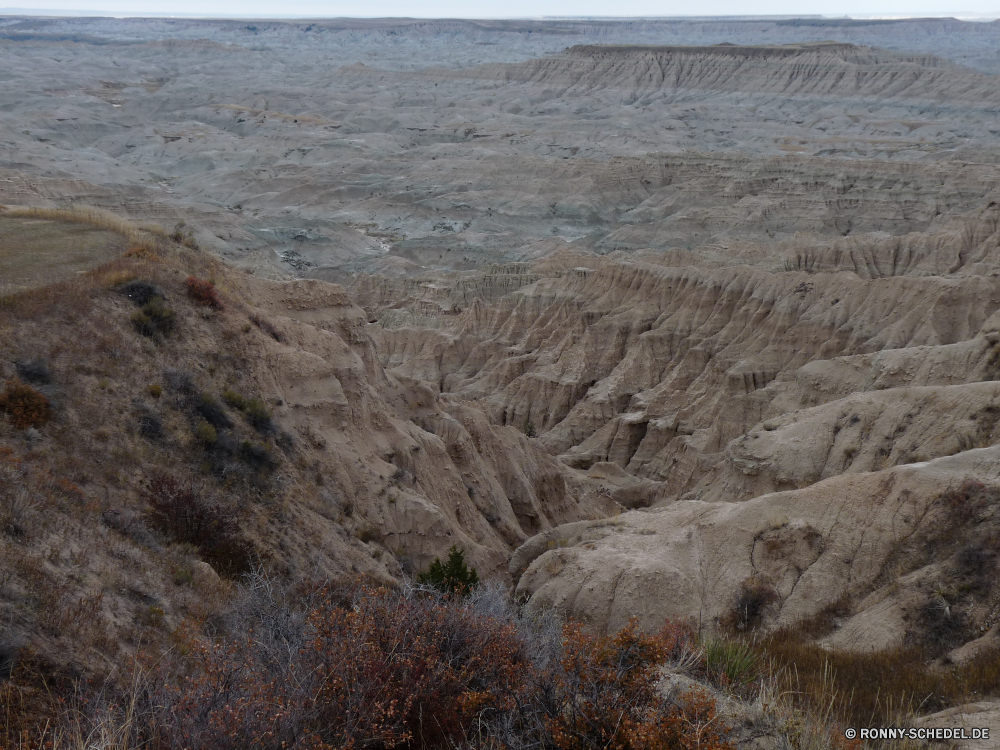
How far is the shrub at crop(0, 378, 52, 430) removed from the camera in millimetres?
13219

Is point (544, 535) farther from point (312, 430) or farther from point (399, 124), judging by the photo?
point (399, 124)

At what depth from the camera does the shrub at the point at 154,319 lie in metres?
17.0

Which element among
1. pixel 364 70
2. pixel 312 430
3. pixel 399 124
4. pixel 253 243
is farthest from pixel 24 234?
pixel 364 70

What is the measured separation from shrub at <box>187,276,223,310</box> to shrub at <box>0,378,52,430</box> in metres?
5.61

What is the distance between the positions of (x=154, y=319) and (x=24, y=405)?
4279 millimetres

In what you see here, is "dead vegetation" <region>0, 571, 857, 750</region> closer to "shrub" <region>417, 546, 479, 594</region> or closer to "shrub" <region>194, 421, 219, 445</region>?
"shrub" <region>417, 546, 479, 594</region>

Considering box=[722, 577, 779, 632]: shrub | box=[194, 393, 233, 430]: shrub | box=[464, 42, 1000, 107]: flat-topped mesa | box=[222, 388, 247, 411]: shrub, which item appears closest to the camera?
box=[722, 577, 779, 632]: shrub

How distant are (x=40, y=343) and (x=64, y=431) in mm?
2390

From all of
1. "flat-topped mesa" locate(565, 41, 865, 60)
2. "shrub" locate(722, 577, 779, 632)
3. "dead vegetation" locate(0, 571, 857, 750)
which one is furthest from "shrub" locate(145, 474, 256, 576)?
"flat-topped mesa" locate(565, 41, 865, 60)

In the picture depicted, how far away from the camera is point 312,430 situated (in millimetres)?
19094

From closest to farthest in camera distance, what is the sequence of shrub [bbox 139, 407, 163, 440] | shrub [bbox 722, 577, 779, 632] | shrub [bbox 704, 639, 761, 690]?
shrub [bbox 704, 639, 761, 690], shrub [bbox 722, 577, 779, 632], shrub [bbox 139, 407, 163, 440]

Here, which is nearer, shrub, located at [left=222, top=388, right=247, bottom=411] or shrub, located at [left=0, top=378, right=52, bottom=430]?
shrub, located at [left=0, top=378, right=52, bottom=430]

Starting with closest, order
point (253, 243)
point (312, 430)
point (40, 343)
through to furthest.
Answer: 1. point (40, 343)
2. point (312, 430)
3. point (253, 243)

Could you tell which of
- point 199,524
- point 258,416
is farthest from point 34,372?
point 258,416
